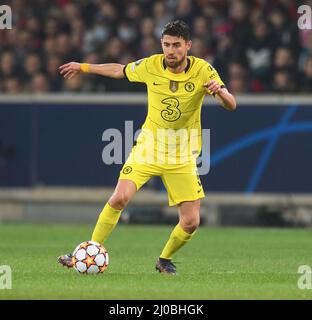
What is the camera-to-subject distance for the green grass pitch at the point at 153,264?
892 centimetres

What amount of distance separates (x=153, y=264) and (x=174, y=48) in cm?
248

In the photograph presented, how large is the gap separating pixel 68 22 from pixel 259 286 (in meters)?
11.2

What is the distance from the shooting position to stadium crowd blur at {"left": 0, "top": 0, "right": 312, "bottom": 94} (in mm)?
17609

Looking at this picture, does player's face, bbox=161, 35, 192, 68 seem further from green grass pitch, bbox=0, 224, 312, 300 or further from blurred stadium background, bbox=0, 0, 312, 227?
blurred stadium background, bbox=0, 0, 312, 227

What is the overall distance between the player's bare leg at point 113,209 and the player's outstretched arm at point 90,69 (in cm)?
104

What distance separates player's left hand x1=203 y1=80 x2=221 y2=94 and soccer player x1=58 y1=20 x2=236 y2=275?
23.0 inches

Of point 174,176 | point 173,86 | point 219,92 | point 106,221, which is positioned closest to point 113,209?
point 106,221

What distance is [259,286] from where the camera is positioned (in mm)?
9453

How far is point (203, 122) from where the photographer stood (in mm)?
17891

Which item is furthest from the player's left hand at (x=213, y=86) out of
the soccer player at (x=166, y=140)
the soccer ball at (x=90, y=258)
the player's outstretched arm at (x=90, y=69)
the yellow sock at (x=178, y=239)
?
the soccer ball at (x=90, y=258)

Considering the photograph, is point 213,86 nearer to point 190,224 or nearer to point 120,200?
point 120,200

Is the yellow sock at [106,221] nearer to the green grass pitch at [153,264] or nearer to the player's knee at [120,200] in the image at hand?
the player's knee at [120,200]

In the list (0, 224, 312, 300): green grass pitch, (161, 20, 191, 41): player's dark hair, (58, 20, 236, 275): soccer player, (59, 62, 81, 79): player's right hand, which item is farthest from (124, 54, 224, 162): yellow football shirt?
(0, 224, 312, 300): green grass pitch
